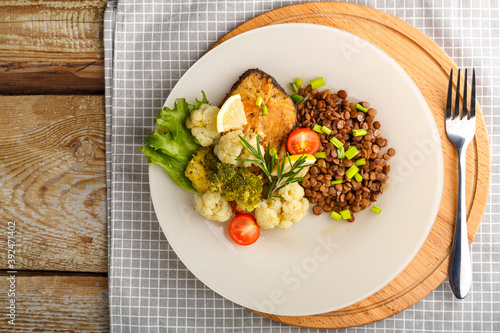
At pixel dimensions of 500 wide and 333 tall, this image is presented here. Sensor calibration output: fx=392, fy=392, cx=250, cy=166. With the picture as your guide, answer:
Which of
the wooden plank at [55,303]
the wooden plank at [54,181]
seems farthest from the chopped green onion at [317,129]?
the wooden plank at [55,303]

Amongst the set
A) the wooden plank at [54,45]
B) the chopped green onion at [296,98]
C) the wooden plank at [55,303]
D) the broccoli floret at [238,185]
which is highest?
the wooden plank at [54,45]

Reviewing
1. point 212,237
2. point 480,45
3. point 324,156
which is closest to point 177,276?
point 212,237

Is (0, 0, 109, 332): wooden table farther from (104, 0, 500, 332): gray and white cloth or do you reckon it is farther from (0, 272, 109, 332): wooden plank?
(104, 0, 500, 332): gray and white cloth

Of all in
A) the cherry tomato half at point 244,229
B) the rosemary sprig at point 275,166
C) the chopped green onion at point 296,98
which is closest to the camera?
the rosemary sprig at point 275,166

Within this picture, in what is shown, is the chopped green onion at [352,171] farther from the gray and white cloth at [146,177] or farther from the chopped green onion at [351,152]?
the gray and white cloth at [146,177]

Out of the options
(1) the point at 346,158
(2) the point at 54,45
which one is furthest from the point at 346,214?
(2) the point at 54,45

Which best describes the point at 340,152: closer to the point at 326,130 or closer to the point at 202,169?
the point at 326,130
